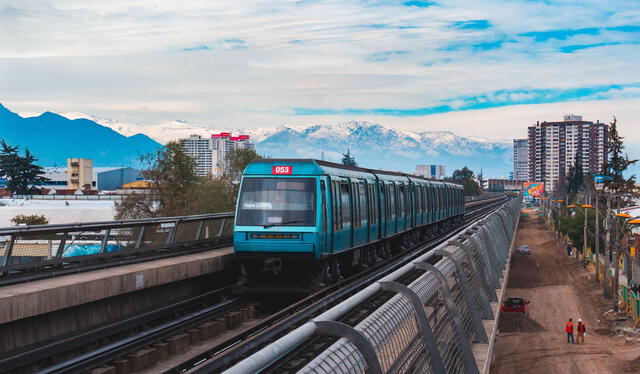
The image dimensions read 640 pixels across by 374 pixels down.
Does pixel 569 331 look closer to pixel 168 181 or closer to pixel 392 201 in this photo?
pixel 392 201

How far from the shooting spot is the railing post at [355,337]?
4.28 meters

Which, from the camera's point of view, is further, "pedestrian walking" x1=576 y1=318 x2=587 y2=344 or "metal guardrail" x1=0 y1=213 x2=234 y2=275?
"pedestrian walking" x1=576 y1=318 x2=587 y2=344

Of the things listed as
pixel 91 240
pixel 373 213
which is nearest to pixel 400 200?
pixel 373 213

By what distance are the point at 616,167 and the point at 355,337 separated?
80.4 metres

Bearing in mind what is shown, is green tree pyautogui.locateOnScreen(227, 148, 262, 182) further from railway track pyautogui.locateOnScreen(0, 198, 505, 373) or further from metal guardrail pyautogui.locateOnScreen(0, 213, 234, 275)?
railway track pyautogui.locateOnScreen(0, 198, 505, 373)

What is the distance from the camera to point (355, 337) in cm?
430

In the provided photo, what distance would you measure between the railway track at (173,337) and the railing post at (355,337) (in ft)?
9.81

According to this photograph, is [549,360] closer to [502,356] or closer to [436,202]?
→ [502,356]

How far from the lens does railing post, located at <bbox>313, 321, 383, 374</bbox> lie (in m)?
4.28

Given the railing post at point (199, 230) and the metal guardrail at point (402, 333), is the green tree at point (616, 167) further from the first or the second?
the metal guardrail at point (402, 333)

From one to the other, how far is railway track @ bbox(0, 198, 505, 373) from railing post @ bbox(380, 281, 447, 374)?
136 cm

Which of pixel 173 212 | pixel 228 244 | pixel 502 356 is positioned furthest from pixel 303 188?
pixel 173 212

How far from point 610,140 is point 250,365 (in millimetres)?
83130

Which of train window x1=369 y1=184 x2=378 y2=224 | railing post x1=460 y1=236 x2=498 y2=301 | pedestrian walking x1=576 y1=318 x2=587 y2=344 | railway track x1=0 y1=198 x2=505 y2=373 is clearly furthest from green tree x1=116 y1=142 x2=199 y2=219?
railing post x1=460 y1=236 x2=498 y2=301
